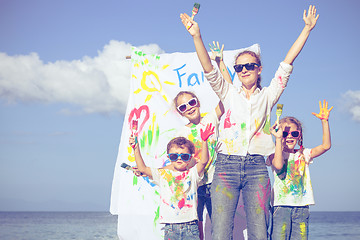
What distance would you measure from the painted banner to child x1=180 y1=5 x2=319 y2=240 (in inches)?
73.2

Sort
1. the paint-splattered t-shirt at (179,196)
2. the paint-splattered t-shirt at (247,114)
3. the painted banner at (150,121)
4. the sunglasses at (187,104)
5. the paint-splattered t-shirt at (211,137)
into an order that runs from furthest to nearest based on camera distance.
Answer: the painted banner at (150,121), the sunglasses at (187,104), the paint-splattered t-shirt at (211,137), the paint-splattered t-shirt at (179,196), the paint-splattered t-shirt at (247,114)

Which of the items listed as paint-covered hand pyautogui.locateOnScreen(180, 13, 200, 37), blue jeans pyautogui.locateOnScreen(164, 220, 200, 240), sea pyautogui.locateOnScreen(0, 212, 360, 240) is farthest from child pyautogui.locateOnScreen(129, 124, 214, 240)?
sea pyautogui.locateOnScreen(0, 212, 360, 240)

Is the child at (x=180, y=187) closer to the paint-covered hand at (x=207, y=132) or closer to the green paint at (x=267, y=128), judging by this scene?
the paint-covered hand at (x=207, y=132)

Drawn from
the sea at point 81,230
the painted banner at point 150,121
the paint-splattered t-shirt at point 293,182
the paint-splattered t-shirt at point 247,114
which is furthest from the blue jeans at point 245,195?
the sea at point 81,230

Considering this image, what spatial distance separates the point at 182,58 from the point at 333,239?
74.2 feet

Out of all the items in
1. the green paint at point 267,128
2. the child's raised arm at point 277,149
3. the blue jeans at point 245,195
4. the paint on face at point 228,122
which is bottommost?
the blue jeans at point 245,195

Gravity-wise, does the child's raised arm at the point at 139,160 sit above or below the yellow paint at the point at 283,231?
above

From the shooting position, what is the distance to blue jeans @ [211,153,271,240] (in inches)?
166

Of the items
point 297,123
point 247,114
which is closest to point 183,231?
point 247,114

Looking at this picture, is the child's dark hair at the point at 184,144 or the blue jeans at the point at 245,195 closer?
the blue jeans at the point at 245,195

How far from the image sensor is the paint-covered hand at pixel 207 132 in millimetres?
4664

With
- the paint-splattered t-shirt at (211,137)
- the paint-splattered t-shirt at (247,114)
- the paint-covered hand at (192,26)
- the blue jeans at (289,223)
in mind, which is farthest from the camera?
the paint-splattered t-shirt at (211,137)

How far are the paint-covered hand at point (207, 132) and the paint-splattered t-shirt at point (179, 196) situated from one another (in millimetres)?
367

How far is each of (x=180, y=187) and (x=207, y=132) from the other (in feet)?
→ 2.13
